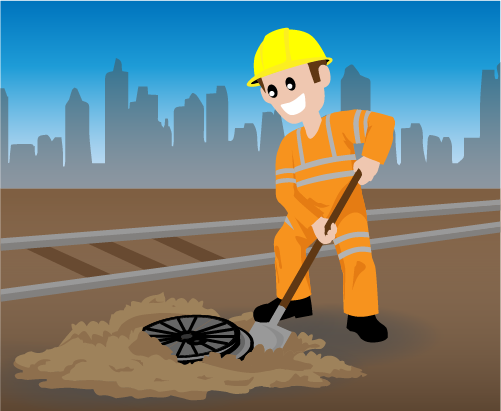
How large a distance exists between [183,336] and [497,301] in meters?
2.55

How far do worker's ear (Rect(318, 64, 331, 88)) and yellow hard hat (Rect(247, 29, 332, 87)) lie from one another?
6 cm

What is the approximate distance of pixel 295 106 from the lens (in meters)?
2.96

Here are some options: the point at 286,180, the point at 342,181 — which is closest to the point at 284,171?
the point at 286,180

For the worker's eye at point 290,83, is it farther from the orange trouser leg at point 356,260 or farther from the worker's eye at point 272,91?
the orange trouser leg at point 356,260

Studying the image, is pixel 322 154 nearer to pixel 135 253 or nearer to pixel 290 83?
pixel 290 83

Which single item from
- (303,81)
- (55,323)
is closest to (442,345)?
(303,81)

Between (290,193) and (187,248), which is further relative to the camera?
(187,248)

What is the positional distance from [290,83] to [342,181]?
65 cm

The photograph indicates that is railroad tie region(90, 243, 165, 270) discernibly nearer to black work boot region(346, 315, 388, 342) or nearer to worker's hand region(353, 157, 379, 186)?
black work boot region(346, 315, 388, 342)

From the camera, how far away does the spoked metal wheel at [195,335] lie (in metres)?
2.63

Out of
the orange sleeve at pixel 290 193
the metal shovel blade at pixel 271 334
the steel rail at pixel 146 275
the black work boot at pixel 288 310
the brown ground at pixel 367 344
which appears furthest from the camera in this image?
the steel rail at pixel 146 275

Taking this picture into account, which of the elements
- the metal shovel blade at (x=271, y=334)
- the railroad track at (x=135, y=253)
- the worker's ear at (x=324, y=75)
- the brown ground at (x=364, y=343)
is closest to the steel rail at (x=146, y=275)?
the railroad track at (x=135, y=253)

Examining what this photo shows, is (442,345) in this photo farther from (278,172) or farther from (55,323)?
(55,323)

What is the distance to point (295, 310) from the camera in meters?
3.37
